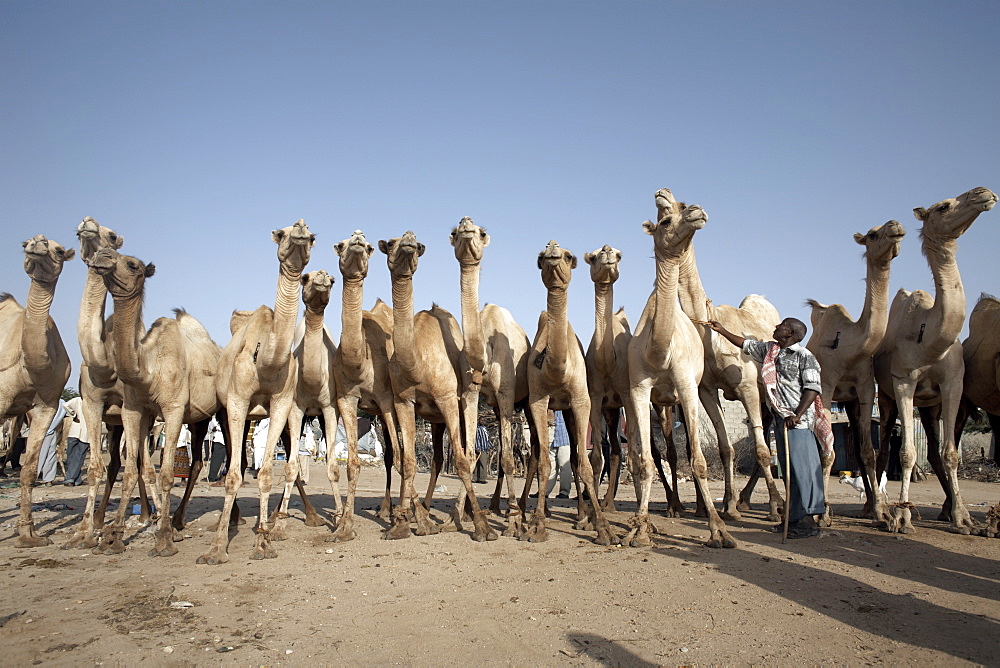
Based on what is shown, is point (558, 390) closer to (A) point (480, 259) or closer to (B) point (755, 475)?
(A) point (480, 259)

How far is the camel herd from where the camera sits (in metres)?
7.86

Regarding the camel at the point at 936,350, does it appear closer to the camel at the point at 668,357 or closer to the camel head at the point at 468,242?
the camel at the point at 668,357

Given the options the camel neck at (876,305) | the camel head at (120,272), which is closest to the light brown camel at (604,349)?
the camel neck at (876,305)

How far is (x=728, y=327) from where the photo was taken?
10578mm

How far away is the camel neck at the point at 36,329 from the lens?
8445 millimetres

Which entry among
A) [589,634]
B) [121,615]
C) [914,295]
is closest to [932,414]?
[914,295]

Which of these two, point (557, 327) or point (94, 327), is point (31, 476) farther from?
point (557, 327)

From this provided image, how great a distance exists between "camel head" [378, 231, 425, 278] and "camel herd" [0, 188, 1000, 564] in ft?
0.09

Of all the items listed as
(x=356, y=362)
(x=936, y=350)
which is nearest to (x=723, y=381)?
(x=936, y=350)

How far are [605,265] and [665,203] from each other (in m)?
1.07

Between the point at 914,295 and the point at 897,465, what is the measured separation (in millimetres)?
12765

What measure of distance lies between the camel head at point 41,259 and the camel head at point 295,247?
3272 mm

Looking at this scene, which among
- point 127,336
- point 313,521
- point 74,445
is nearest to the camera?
point 127,336

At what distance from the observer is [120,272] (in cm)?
750
